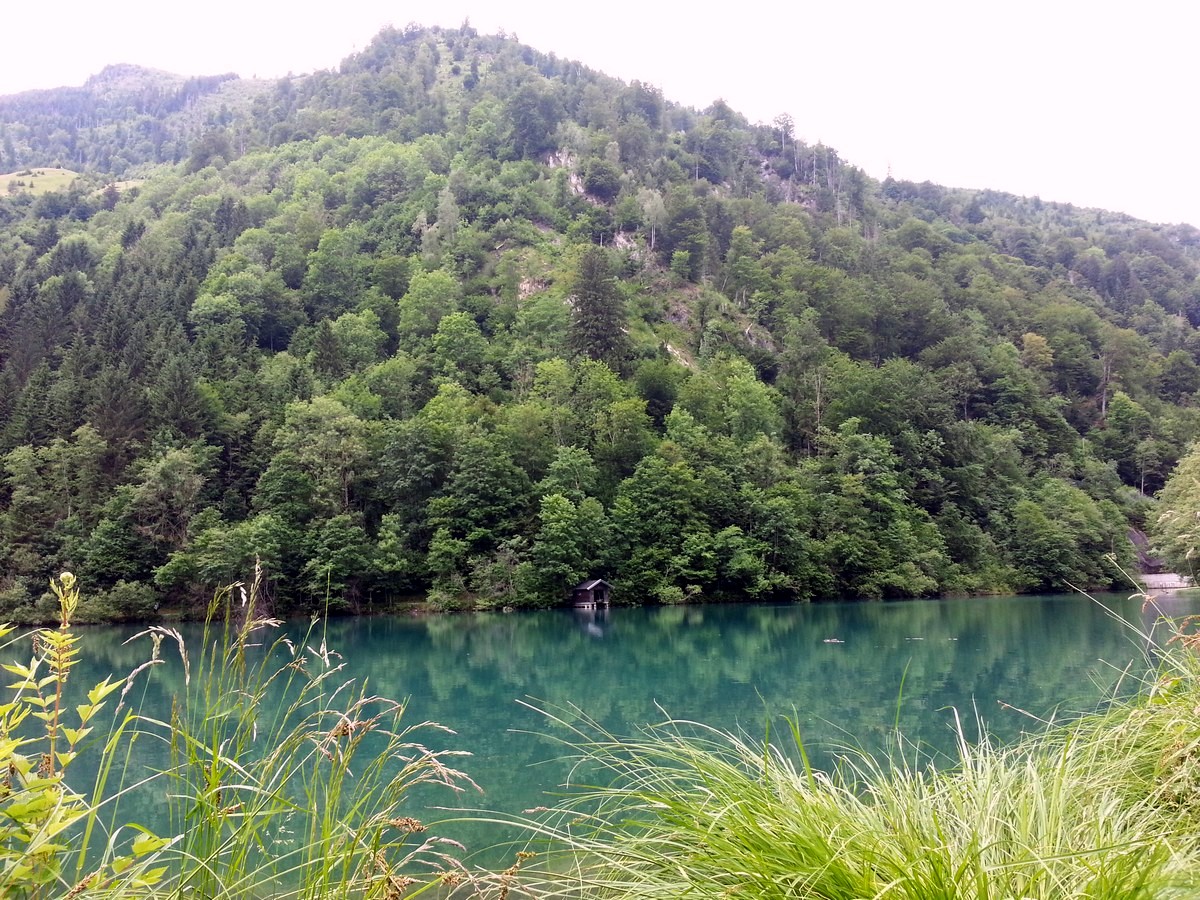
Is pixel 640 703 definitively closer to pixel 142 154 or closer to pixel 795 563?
pixel 795 563

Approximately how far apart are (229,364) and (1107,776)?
178 ft

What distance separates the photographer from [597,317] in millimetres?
59062

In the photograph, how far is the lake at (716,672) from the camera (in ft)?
37.5

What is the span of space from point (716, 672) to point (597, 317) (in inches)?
1677

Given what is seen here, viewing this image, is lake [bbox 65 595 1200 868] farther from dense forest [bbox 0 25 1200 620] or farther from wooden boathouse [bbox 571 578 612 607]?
dense forest [bbox 0 25 1200 620]

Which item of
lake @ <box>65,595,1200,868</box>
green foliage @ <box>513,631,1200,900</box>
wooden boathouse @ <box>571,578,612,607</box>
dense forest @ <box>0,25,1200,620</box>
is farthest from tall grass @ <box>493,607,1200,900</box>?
wooden boathouse @ <box>571,578,612,607</box>

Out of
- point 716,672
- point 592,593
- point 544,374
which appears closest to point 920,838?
point 716,672

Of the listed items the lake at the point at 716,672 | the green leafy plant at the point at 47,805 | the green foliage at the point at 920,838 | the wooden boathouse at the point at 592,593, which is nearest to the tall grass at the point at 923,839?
the green foliage at the point at 920,838

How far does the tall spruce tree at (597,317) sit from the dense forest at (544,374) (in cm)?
23

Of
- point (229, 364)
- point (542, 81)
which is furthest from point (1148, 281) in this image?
point (229, 364)

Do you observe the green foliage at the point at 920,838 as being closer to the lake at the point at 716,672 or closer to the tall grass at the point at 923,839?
the tall grass at the point at 923,839

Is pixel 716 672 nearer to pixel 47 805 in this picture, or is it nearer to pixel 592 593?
pixel 47 805

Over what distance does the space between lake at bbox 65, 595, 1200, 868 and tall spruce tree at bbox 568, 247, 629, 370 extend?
2642 cm

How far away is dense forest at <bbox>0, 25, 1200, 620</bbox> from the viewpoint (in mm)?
40750
